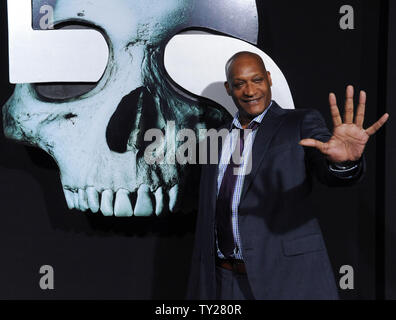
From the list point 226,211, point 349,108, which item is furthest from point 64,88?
point 349,108

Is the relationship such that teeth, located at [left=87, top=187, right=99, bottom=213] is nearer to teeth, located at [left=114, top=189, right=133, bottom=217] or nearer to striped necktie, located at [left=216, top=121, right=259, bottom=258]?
teeth, located at [left=114, top=189, right=133, bottom=217]

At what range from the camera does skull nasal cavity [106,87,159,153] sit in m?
2.06

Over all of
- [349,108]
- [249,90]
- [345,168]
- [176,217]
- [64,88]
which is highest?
[64,88]

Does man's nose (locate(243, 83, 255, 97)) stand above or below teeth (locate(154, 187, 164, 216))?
above

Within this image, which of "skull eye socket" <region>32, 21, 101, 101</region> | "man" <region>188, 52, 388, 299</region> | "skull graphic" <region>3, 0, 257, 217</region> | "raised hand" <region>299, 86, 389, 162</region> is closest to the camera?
"raised hand" <region>299, 86, 389, 162</region>

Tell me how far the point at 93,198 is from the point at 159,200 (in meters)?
0.32

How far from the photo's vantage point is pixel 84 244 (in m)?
2.23

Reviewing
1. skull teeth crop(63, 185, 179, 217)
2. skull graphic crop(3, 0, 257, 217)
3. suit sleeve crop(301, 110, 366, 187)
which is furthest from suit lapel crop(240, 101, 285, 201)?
skull teeth crop(63, 185, 179, 217)

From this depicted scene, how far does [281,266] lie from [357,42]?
51.6 inches

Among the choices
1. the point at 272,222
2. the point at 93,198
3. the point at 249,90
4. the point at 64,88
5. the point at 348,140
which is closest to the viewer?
the point at 348,140

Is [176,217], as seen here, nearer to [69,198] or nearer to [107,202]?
[107,202]

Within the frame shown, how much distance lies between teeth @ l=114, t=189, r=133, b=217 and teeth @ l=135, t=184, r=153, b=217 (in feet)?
0.13

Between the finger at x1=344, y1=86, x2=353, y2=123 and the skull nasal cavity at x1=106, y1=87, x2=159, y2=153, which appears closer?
the finger at x1=344, y1=86, x2=353, y2=123

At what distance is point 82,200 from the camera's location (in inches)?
81.1
